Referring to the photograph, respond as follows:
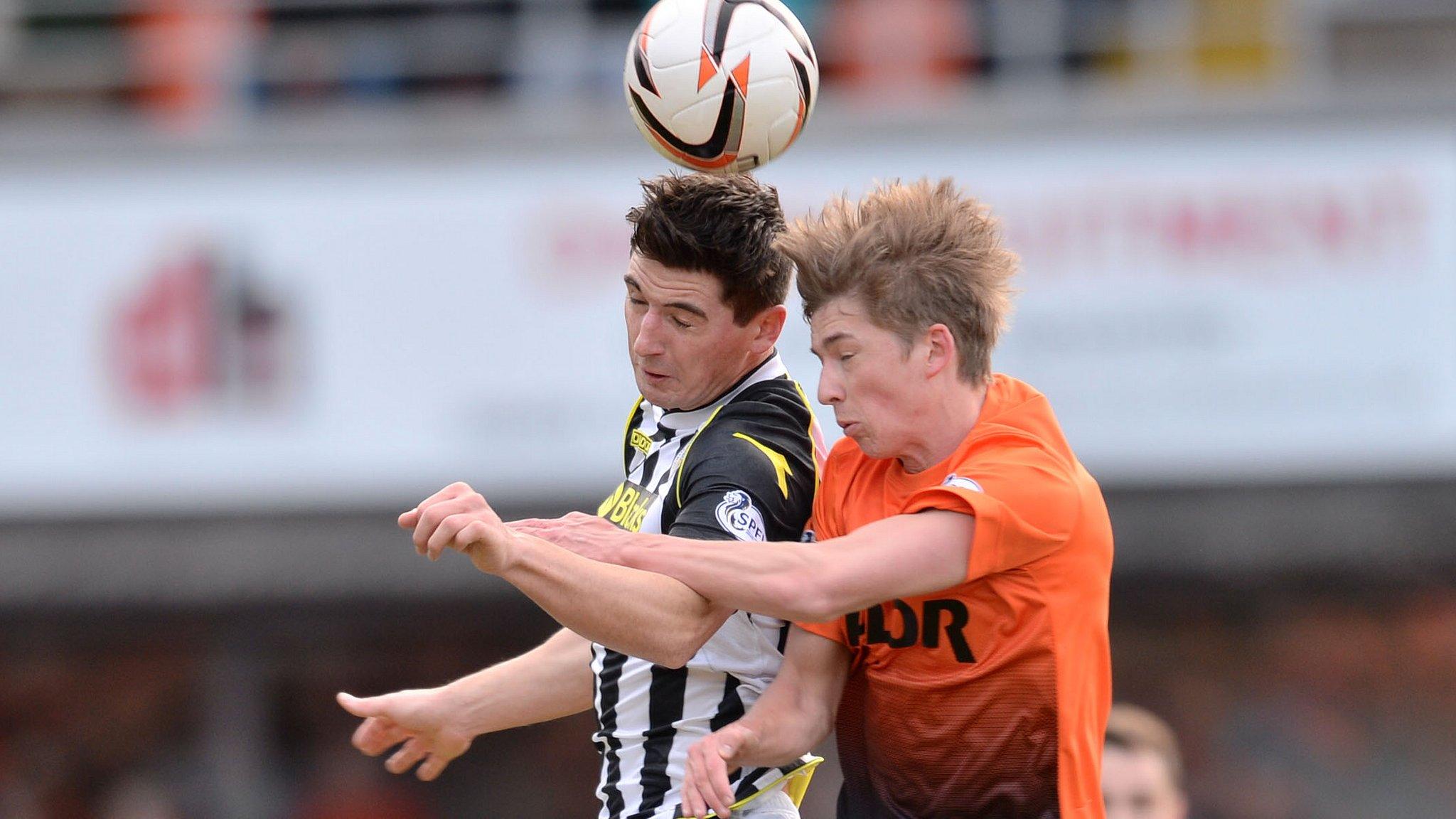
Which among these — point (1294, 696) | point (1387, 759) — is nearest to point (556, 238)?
point (1294, 696)

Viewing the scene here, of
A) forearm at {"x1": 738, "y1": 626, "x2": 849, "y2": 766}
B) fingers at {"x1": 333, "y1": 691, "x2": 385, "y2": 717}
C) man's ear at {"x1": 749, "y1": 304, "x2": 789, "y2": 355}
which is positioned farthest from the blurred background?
forearm at {"x1": 738, "y1": 626, "x2": 849, "y2": 766}

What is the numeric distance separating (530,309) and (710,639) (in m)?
6.49

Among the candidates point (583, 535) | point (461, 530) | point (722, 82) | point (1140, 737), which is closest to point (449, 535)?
point (461, 530)

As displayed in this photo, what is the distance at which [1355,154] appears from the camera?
32.6 ft

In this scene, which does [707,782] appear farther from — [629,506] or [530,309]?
[530,309]

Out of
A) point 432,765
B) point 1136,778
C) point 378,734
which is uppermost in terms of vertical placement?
Answer: point 378,734

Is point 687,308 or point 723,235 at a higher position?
point 723,235

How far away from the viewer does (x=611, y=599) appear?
11.6 feet

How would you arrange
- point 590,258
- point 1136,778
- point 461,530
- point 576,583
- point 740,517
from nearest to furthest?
1. point 461,530
2. point 576,583
3. point 740,517
4. point 1136,778
5. point 590,258

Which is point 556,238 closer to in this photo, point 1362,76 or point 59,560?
point 59,560

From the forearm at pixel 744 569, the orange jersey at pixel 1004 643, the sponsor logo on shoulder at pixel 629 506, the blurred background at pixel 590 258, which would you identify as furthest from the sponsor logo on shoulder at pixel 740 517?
the blurred background at pixel 590 258

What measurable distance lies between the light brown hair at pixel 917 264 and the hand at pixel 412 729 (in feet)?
5.03

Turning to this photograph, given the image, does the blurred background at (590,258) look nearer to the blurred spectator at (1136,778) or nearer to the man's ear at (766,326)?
the blurred spectator at (1136,778)

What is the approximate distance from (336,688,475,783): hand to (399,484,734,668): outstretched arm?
105 cm
